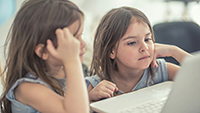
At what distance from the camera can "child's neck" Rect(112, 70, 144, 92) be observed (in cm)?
127

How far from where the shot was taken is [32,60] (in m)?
0.84

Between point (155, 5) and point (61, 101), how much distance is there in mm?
3225

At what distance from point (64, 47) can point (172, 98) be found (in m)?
0.34

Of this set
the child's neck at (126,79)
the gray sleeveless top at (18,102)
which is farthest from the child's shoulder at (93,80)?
the gray sleeveless top at (18,102)

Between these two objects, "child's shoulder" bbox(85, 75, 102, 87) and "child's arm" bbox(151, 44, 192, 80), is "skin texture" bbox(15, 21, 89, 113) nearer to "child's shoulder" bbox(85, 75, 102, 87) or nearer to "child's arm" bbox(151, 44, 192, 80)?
"child's shoulder" bbox(85, 75, 102, 87)

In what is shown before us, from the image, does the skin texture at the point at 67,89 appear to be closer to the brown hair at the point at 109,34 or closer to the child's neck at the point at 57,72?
the child's neck at the point at 57,72

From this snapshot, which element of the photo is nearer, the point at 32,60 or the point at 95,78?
the point at 32,60

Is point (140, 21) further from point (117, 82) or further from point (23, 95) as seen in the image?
point (23, 95)

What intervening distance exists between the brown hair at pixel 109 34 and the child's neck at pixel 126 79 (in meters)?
0.04

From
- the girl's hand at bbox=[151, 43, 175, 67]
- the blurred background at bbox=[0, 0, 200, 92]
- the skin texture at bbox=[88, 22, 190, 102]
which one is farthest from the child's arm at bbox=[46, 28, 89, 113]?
the blurred background at bbox=[0, 0, 200, 92]

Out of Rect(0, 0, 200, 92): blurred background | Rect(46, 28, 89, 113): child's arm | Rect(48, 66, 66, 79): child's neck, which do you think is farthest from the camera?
Rect(0, 0, 200, 92): blurred background

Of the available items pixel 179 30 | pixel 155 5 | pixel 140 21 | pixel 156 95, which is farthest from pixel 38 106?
pixel 155 5

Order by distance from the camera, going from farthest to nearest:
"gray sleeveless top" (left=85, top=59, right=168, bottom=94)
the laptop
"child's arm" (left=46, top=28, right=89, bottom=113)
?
"gray sleeveless top" (left=85, top=59, right=168, bottom=94)
"child's arm" (left=46, top=28, right=89, bottom=113)
the laptop

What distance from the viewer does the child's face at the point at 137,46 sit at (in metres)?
1.15
